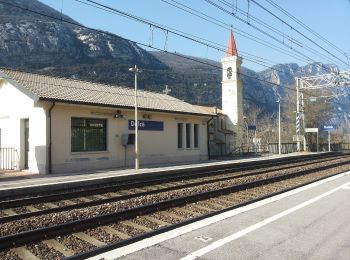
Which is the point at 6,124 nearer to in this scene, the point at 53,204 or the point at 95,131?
the point at 95,131

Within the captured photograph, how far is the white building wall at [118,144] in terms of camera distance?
72.6ft

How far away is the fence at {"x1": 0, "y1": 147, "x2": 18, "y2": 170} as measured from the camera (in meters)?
23.1

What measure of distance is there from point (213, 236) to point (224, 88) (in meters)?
56.5

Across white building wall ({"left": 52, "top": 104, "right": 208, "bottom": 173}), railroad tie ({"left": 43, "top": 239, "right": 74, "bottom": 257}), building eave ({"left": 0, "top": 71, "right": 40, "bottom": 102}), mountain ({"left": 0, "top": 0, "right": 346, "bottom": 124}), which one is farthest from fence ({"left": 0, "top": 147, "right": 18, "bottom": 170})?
mountain ({"left": 0, "top": 0, "right": 346, "bottom": 124})

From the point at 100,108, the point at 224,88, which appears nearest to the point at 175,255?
the point at 100,108

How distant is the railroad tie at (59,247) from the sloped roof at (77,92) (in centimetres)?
1470

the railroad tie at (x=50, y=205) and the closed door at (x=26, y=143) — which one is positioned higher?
the closed door at (x=26, y=143)

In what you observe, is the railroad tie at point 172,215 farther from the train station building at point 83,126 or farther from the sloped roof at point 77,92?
the sloped roof at point 77,92

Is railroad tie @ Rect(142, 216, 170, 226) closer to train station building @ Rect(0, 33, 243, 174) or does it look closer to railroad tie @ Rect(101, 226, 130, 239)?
railroad tie @ Rect(101, 226, 130, 239)

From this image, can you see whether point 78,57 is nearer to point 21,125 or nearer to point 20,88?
point 21,125

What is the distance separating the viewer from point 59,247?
6.92 metres

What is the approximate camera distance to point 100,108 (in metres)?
24.5

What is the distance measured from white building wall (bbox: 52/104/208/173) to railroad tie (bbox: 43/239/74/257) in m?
14.8

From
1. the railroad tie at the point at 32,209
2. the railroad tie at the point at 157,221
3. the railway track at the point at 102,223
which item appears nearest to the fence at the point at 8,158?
the railway track at the point at 102,223
